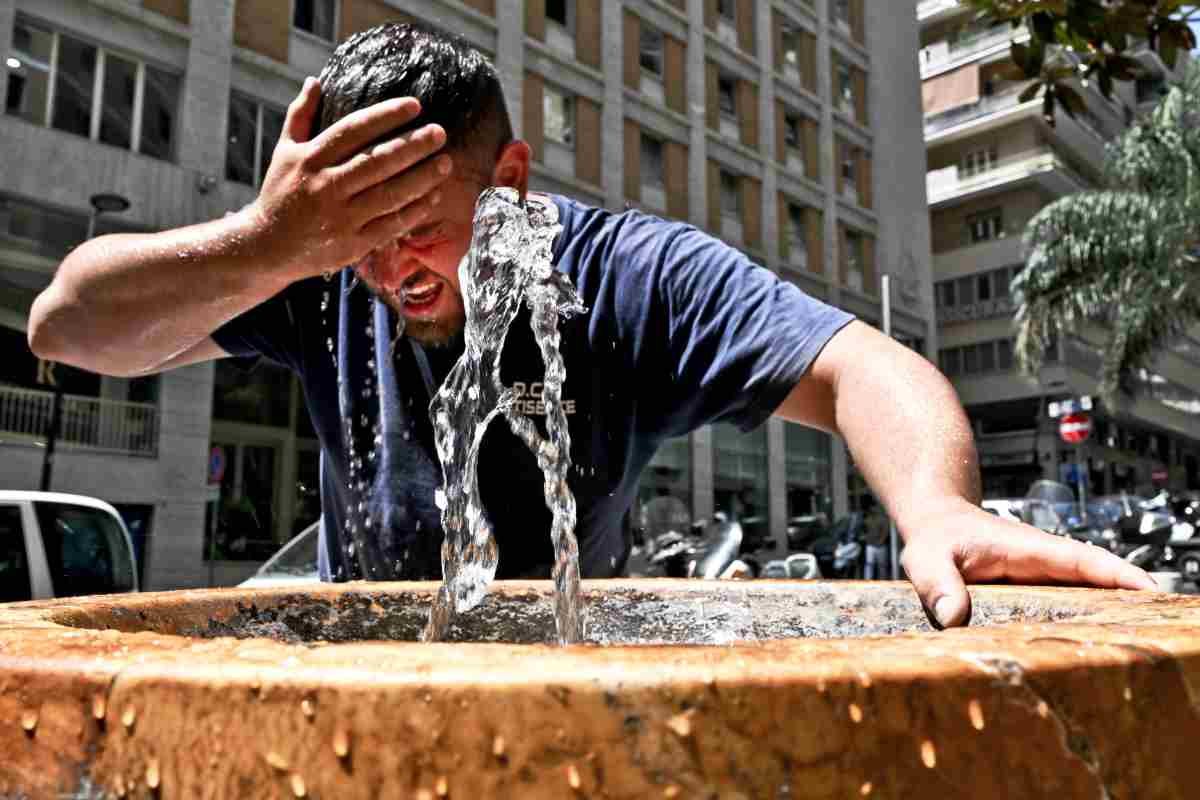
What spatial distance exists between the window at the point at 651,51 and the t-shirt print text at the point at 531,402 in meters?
21.3

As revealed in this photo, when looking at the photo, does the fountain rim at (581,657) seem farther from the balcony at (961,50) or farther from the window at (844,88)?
the balcony at (961,50)

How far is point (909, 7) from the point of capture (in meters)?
29.9

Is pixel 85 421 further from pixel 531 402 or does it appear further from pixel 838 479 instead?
pixel 838 479

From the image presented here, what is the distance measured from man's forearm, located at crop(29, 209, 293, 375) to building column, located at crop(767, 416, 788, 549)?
22.0 metres

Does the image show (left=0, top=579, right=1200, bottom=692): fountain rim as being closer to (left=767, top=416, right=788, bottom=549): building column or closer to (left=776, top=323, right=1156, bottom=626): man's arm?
(left=776, top=323, right=1156, bottom=626): man's arm

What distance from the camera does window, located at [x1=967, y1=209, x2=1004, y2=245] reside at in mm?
32812

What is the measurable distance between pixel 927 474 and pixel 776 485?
22.6 metres

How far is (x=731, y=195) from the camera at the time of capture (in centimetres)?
2356

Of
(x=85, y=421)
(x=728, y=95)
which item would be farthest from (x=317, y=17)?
(x=728, y=95)

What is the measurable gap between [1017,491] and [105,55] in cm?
2830

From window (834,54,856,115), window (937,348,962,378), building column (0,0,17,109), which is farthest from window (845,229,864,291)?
building column (0,0,17,109)

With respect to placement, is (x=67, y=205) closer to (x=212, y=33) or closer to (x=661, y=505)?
(x=212, y=33)

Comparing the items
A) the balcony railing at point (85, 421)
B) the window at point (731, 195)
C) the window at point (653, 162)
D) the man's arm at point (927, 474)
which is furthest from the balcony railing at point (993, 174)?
the man's arm at point (927, 474)

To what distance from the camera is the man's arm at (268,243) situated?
1130 millimetres
